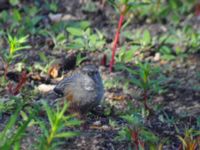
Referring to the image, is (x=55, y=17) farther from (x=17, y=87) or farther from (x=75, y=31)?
(x=17, y=87)

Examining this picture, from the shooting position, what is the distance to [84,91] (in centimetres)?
561

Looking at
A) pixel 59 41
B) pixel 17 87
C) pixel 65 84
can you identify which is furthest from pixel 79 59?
pixel 65 84

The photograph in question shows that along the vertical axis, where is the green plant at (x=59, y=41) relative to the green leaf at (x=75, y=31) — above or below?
below

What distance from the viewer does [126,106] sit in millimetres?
6383

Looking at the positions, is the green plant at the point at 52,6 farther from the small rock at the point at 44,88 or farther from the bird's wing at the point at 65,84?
the bird's wing at the point at 65,84

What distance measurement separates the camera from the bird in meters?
5.58

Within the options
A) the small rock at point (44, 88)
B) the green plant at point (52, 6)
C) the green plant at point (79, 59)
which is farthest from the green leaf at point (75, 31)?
the small rock at point (44, 88)

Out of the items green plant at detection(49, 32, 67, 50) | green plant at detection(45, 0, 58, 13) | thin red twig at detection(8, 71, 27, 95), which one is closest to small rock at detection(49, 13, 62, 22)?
green plant at detection(45, 0, 58, 13)

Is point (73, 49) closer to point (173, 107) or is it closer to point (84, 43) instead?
point (84, 43)

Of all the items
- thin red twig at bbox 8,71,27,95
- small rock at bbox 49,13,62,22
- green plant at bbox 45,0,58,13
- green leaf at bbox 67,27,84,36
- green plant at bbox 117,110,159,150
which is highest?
green plant at bbox 45,0,58,13

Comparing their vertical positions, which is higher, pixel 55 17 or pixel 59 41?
pixel 55 17

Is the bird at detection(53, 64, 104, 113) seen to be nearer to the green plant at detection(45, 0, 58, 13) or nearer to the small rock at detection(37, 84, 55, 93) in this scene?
the small rock at detection(37, 84, 55, 93)

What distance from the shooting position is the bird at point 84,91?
220 inches

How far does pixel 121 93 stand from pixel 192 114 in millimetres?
738
